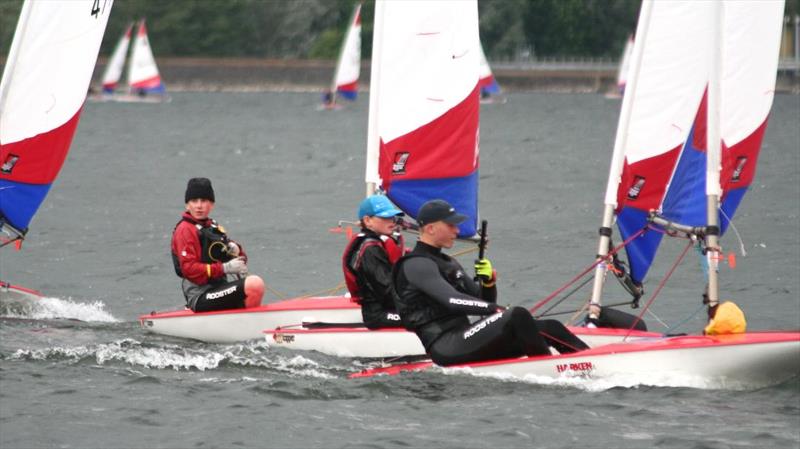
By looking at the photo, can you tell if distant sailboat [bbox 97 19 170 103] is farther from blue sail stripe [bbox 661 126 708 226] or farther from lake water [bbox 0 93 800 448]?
blue sail stripe [bbox 661 126 708 226]

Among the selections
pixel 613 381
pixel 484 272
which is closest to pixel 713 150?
pixel 613 381

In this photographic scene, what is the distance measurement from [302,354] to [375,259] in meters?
1.06

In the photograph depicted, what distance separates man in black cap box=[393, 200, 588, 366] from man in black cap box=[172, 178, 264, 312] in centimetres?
243

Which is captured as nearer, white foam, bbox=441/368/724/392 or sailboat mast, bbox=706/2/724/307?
white foam, bbox=441/368/724/392

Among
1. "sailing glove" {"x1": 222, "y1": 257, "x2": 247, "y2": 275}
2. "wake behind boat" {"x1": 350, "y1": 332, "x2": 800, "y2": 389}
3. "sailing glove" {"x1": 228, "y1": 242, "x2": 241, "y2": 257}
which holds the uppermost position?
"sailing glove" {"x1": 228, "y1": 242, "x2": 241, "y2": 257}

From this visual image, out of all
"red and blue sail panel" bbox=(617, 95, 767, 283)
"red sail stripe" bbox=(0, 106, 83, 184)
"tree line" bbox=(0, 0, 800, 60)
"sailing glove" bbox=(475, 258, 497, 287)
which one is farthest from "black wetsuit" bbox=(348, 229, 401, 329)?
"tree line" bbox=(0, 0, 800, 60)

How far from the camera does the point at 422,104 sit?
11.2 meters

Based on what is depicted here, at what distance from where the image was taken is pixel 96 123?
2094 inches

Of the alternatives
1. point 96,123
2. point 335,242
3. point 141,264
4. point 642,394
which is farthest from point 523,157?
point 642,394

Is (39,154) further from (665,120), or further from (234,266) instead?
(665,120)

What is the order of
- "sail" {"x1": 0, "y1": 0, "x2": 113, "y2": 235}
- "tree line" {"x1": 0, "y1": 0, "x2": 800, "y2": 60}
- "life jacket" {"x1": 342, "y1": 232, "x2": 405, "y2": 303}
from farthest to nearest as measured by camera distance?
"tree line" {"x1": 0, "y1": 0, "x2": 800, "y2": 60}
"sail" {"x1": 0, "y1": 0, "x2": 113, "y2": 235}
"life jacket" {"x1": 342, "y1": 232, "x2": 405, "y2": 303}

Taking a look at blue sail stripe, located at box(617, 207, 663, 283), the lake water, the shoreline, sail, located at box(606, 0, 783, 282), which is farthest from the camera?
the shoreline

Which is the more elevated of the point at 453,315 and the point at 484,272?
the point at 484,272

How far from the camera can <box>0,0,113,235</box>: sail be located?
11.6 m
